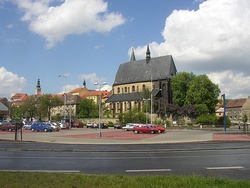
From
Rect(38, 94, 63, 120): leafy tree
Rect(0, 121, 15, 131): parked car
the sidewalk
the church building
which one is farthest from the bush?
Rect(38, 94, 63, 120): leafy tree

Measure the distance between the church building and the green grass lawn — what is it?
321 feet

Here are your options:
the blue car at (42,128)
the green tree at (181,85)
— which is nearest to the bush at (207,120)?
the green tree at (181,85)

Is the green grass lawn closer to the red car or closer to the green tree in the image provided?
the red car

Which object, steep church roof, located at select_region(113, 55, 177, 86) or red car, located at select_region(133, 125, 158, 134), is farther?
steep church roof, located at select_region(113, 55, 177, 86)

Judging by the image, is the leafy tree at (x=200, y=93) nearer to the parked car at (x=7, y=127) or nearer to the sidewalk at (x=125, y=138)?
the sidewalk at (x=125, y=138)

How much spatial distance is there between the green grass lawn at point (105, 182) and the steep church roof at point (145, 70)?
110714 mm

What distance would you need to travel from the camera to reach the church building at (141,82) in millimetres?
116750

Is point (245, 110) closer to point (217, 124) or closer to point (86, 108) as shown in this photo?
point (217, 124)

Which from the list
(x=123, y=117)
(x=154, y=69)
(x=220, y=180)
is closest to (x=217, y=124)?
(x=123, y=117)

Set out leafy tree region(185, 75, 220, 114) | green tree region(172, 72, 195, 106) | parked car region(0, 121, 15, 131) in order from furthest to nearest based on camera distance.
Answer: green tree region(172, 72, 195, 106), leafy tree region(185, 75, 220, 114), parked car region(0, 121, 15, 131)

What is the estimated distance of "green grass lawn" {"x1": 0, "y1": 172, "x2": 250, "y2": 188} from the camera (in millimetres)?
7730

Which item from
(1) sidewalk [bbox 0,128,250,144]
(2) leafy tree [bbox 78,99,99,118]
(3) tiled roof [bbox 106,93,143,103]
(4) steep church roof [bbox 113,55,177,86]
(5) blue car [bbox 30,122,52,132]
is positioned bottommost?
(1) sidewalk [bbox 0,128,250,144]

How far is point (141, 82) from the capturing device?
126 meters

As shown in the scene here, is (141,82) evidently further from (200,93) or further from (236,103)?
(236,103)
